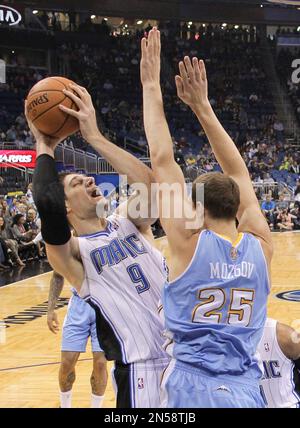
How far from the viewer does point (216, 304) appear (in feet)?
7.72

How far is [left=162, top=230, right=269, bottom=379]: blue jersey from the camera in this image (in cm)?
233

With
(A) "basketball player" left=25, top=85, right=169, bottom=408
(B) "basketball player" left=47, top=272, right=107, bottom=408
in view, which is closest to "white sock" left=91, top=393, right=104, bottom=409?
(B) "basketball player" left=47, top=272, right=107, bottom=408

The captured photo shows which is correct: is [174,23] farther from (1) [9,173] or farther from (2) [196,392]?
(2) [196,392]

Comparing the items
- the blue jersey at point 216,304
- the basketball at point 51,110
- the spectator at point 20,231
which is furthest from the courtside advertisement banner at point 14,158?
the blue jersey at point 216,304

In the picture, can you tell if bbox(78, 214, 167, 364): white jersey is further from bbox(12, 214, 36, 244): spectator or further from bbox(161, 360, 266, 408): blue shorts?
bbox(12, 214, 36, 244): spectator

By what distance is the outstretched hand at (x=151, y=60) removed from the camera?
8.43ft

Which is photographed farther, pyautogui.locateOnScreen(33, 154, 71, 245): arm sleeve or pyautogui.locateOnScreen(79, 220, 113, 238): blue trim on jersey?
pyautogui.locateOnScreen(79, 220, 113, 238): blue trim on jersey

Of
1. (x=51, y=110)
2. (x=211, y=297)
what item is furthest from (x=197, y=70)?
(x=211, y=297)

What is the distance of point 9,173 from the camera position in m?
18.0

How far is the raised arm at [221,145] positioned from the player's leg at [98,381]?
7.86 ft

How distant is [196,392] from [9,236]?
1061 centimetres

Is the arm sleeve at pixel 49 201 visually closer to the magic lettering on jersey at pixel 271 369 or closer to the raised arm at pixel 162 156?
the raised arm at pixel 162 156

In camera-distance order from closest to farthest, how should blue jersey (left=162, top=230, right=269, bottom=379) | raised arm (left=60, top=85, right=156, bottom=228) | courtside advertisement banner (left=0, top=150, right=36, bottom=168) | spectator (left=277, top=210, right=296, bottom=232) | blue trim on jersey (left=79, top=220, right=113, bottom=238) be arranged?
blue jersey (left=162, top=230, right=269, bottom=379) < raised arm (left=60, top=85, right=156, bottom=228) < blue trim on jersey (left=79, top=220, right=113, bottom=238) < courtside advertisement banner (left=0, top=150, right=36, bottom=168) < spectator (left=277, top=210, right=296, bottom=232)

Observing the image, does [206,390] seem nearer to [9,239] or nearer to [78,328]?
[78,328]
